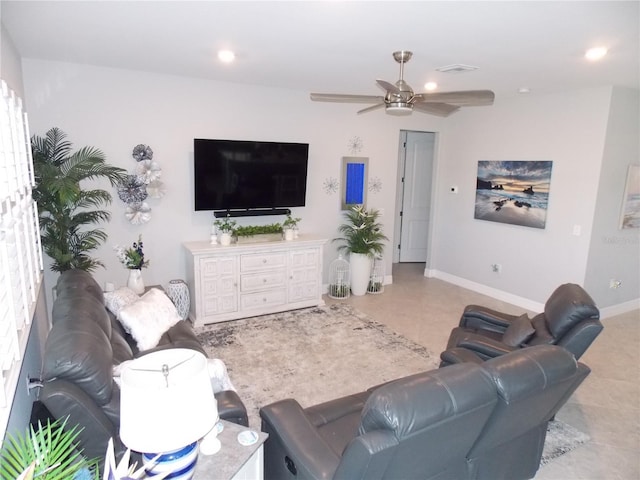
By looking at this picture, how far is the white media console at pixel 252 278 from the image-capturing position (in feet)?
14.6

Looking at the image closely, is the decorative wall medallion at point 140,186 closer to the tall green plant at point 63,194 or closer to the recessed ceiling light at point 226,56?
the tall green plant at point 63,194

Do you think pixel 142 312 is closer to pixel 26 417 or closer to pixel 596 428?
pixel 26 417

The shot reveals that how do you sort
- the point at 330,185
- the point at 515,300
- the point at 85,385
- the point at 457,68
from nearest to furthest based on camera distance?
the point at 85,385
the point at 457,68
the point at 515,300
the point at 330,185

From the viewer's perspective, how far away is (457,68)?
12.0 feet

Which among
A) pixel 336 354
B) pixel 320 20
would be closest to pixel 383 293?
pixel 336 354

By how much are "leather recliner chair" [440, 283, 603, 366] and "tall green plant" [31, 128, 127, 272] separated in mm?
3187

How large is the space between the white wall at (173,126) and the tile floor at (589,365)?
1.43m

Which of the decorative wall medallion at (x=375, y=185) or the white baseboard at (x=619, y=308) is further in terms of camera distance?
the decorative wall medallion at (x=375, y=185)

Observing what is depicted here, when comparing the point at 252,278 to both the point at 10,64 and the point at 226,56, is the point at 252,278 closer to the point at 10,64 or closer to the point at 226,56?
the point at 226,56

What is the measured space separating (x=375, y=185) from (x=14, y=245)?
4.60m

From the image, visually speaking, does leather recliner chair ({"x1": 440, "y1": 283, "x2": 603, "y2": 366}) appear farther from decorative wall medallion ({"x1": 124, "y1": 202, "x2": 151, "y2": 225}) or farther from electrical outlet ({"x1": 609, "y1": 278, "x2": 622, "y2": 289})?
decorative wall medallion ({"x1": 124, "y1": 202, "x2": 151, "y2": 225})

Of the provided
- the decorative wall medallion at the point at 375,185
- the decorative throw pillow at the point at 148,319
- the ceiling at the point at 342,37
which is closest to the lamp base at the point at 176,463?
the decorative throw pillow at the point at 148,319

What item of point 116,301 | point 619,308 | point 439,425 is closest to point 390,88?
point 439,425

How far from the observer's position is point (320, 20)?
2.58m
